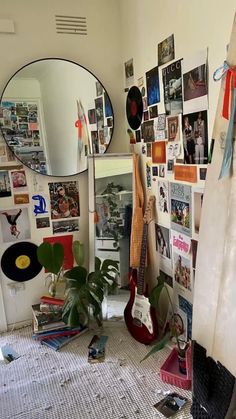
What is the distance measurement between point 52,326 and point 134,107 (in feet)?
4.93

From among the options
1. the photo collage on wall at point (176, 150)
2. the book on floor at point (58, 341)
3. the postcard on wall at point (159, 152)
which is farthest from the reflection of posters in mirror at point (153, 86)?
the book on floor at point (58, 341)

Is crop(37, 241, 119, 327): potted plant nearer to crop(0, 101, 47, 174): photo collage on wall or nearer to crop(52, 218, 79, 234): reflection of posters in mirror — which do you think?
crop(52, 218, 79, 234): reflection of posters in mirror

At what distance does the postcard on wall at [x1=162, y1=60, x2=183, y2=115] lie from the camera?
1.68m

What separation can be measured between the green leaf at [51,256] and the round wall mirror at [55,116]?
1.56 ft

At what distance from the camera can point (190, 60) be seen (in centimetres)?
157

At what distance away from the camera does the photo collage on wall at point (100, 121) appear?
7.43 ft

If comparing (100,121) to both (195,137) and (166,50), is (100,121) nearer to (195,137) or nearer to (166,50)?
(166,50)

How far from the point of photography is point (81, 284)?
2123mm

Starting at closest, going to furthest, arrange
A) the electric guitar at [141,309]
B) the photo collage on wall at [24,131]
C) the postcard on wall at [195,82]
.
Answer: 1. the postcard on wall at [195,82]
2. the electric guitar at [141,309]
3. the photo collage on wall at [24,131]

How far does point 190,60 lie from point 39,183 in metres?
1.21

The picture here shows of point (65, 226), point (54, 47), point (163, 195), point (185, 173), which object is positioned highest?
point (54, 47)

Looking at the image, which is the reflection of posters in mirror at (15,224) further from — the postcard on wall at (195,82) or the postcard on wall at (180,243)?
the postcard on wall at (195,82)

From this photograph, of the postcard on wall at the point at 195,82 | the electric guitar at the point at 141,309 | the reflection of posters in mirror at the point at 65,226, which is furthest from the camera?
the reflection of posters in mirror at the point at 65,226

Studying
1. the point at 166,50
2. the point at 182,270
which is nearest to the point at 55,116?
the point at 166,50
